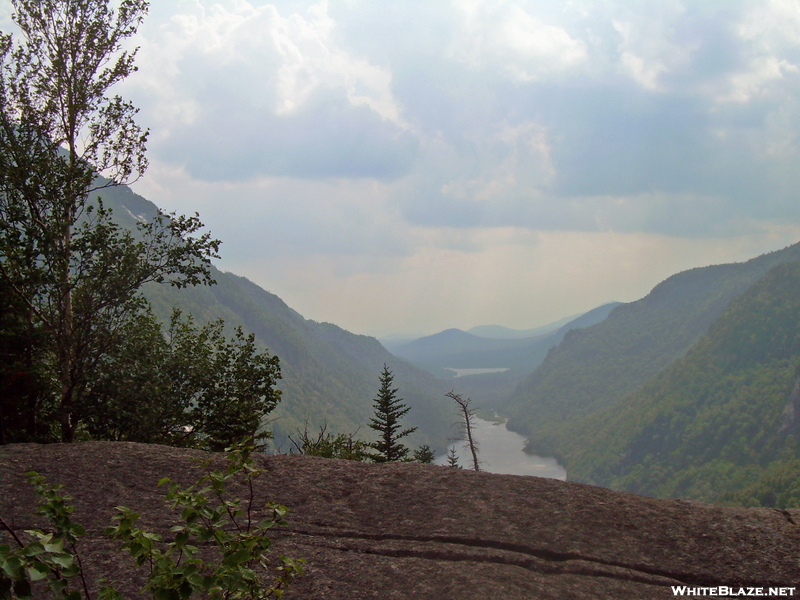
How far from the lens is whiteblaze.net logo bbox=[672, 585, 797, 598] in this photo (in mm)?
4238

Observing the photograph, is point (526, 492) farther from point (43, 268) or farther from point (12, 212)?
point (12, 212)

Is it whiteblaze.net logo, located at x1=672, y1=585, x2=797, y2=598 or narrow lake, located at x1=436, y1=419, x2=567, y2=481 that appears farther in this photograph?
narrow lake, located at x1=436, y1=419, x2=567, y2=481

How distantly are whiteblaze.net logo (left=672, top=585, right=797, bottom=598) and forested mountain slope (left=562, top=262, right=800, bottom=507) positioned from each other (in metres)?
133

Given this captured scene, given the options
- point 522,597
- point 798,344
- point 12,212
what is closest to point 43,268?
point 12,212

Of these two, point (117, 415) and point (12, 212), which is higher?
point (12, 212)

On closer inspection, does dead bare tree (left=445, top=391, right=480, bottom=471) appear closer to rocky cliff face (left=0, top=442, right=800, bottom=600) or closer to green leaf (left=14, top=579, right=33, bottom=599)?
rocky cliff face (left=0, top=442, right=800, bottom=600)

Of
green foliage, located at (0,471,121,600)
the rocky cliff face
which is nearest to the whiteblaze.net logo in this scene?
the rocky cliff face

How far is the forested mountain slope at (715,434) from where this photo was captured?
140500 mm

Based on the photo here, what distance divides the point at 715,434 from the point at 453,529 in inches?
7510

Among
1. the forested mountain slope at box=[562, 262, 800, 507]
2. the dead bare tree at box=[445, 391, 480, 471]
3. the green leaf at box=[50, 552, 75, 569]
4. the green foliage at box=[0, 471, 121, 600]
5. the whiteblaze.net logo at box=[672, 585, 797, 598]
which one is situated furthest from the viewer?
the forested mountain slope at box=[562, 262, 800, 507]

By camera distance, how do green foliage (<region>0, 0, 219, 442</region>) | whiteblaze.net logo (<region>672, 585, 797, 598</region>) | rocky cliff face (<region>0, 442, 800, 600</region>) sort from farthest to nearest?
green foliage (<region>0, 0, 219, 442</region>), rocky cliff face (<region>0, 442, 800, 600</region>), whiteblaze.net logo (<region>672, 585, 797, 598</region>)

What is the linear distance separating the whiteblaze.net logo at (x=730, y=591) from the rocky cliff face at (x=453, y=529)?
61mm

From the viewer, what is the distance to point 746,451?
150625 millimetres

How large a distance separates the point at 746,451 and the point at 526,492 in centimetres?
18000
